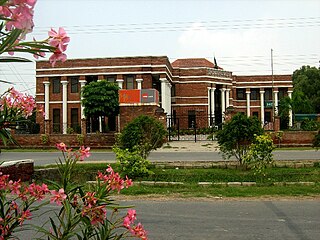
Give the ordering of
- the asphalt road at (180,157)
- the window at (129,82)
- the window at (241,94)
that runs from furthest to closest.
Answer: the window at (241,94) → the window at (129,82) → the asphalt road at (180,157)

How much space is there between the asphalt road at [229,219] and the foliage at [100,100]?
22.8 metres

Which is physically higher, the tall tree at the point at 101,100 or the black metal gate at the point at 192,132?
the tall tree at the point at 101,100

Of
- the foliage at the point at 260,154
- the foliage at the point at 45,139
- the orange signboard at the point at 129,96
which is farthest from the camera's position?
the foliage at the point at 45,139

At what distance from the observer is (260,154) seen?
12617 mm

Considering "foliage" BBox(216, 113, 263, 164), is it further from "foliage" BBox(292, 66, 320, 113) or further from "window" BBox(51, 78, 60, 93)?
"foliage" BBox(292, 66, 320, 113)

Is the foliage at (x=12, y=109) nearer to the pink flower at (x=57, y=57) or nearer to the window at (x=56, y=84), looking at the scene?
the pink flower at (x=57, y=57)

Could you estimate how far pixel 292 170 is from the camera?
1353 centimetres

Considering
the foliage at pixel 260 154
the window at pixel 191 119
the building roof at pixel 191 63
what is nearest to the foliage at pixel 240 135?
the foliage at pixel 260 154

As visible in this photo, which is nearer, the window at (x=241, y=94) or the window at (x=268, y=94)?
the window at (x=268, y=94)

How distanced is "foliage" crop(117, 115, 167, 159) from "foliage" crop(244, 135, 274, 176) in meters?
3.31

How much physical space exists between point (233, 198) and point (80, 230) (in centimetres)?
Answer: 763

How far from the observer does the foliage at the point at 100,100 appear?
3139 cm

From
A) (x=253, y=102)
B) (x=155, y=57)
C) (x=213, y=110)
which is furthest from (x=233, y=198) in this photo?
(x=253, y=102)

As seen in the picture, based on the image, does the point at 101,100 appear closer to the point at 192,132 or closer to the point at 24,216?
the point at 192,132
